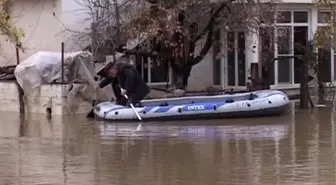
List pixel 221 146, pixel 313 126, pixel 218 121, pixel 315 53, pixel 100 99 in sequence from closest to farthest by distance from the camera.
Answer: pixel 221 146
pixel 313 126
pixel 218 121
pixel 100 99
pixel 315 53

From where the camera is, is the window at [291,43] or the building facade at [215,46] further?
the window at [291,43]

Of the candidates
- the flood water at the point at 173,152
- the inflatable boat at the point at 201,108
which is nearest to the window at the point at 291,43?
the inflatable boat at the point at 201,108

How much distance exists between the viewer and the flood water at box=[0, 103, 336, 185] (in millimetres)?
11195

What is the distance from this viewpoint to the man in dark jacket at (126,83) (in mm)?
19922

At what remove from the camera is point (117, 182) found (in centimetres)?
1088

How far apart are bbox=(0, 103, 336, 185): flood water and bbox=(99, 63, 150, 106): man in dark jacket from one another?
101 centimetres

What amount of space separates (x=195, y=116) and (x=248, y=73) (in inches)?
302

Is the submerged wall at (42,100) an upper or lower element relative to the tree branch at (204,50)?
lower

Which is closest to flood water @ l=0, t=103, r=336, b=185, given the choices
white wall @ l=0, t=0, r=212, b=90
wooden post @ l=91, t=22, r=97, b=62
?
wooden post @ l=91, t=22, r=97, b=62

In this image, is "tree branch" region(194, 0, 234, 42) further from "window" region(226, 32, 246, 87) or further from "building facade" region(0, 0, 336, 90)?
"window" region(226, 32, 246, 87)

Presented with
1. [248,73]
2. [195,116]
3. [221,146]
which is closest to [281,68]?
[248,73]

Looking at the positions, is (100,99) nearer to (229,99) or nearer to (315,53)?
(229,99)

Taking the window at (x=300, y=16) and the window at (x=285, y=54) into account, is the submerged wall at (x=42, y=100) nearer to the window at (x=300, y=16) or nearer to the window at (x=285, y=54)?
the window at (x=285, y=54)

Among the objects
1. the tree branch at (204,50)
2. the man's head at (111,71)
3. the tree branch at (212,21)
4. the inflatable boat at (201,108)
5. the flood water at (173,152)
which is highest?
the tree branch at (212,21)
